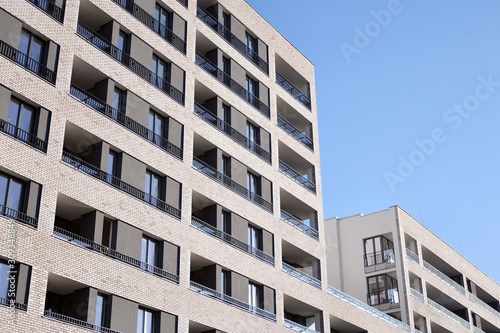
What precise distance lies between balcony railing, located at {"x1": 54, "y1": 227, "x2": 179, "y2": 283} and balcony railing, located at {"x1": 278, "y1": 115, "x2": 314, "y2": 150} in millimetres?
18398

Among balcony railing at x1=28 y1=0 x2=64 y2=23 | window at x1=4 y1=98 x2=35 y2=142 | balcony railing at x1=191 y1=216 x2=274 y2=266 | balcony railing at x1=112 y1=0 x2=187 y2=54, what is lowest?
balcony railing at x1=191 y1=216 x2=274 y2=266

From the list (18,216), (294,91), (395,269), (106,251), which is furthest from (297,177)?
(18,216)

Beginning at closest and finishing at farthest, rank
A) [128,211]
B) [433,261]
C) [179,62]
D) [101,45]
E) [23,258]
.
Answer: [23,258], [128,211], [101,45], [179,62], [433,261]

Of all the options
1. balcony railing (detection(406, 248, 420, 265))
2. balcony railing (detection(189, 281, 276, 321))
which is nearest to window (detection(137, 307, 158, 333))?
balcony railing (detection(189, 281, 276, 321))

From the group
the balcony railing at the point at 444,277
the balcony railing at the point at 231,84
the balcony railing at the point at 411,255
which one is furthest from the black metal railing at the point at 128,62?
the balcony railing at the point at 444,277

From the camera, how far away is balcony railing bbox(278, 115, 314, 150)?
52.8 meters

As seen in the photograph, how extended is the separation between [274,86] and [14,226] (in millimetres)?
26365

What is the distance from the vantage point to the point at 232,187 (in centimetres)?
4466

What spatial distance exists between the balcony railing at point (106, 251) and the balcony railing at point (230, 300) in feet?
7.75

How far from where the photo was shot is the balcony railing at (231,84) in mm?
46506

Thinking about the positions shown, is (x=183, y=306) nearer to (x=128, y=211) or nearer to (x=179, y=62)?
(x=128, y=211)

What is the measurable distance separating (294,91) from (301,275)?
14.8 meters

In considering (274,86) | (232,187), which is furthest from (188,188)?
(274,86)

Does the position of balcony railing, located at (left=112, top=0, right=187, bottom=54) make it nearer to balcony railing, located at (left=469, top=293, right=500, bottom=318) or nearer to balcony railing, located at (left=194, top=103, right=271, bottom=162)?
balcony railing, located at (left=194, top=103, right=271, bottom=162)
